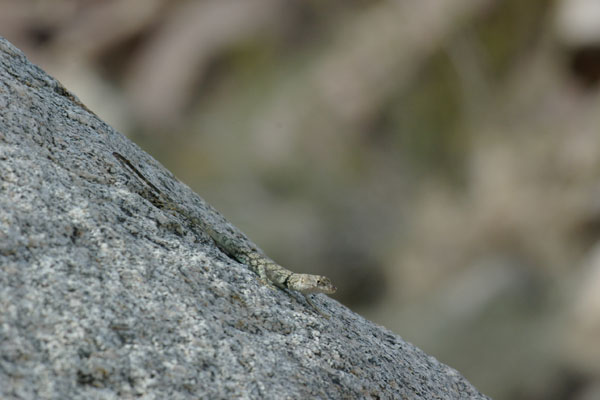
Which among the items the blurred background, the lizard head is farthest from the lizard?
the blurred background

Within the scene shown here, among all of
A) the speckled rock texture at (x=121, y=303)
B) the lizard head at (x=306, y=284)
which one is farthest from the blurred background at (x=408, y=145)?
the speckled rock texture at (x=121, y=303)

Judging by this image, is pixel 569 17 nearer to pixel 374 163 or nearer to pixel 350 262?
pixel 374 163

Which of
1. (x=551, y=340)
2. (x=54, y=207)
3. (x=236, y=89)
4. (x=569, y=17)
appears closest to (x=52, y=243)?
(x=54, y=207)

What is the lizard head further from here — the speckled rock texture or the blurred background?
the blurred background

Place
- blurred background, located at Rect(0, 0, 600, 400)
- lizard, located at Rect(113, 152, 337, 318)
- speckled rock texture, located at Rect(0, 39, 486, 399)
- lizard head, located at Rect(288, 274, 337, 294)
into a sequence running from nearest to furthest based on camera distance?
speckled rock texture, located at Rect(0, 39, 486, 399), lizard, located at Rect(113, 152, 337, 318), lizard head, located at Rect(288, 274, 337, 294), blurred background, located at Rect(0, 0, 600, 400)

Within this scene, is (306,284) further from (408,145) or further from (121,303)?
(408,145)

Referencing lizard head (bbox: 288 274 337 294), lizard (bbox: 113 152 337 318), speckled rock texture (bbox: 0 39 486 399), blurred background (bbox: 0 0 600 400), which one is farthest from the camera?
blurred background (bbox: 0 0 600 400)

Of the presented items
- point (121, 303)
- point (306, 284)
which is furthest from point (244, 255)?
point (121, 303)

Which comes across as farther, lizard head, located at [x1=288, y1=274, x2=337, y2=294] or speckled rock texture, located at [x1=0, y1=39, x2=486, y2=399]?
lizard head, located at [x1=288, y1=274, x2=337, y2=294]

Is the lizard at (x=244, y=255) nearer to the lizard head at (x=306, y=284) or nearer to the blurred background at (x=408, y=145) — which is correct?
the lizard head at (x=306, y=284)
